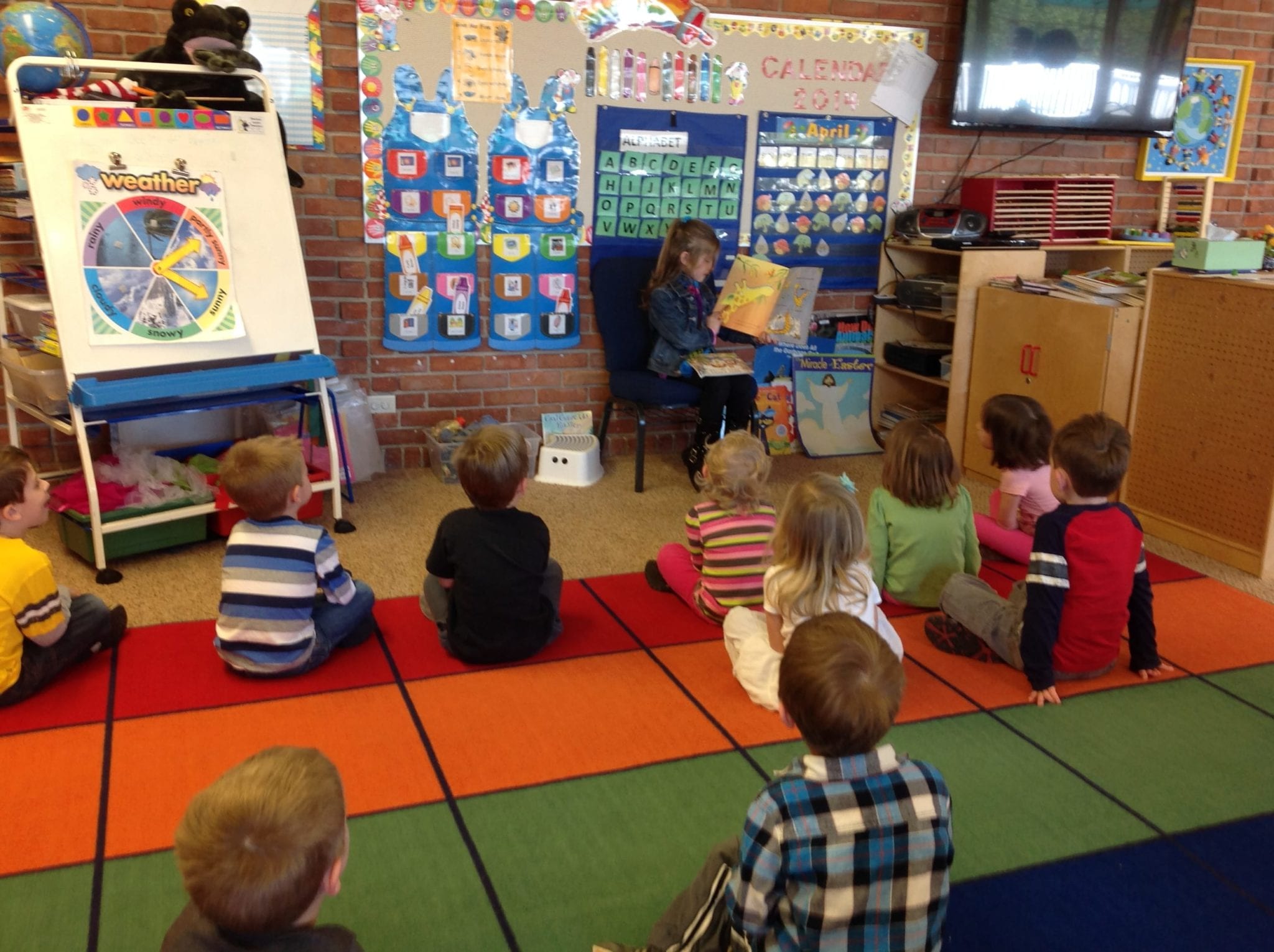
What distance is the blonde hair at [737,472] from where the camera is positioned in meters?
2.83

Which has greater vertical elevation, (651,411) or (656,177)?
(656,177)

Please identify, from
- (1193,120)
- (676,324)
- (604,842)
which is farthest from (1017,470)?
(1193,120)

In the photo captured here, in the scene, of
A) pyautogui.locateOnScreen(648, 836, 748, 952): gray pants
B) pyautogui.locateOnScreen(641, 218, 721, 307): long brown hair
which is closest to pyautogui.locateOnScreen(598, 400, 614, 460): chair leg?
pyautogui.locateOnScreen(641, 218, 721, 307): long brown hair

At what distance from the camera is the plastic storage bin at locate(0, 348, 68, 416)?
330cm

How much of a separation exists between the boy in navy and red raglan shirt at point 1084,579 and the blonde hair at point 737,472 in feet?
2.29

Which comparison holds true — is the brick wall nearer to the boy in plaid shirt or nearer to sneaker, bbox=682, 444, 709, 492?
sneaker, bbox=682, 444, 709, 492

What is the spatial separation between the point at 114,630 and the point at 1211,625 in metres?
2.96

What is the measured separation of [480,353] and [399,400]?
37 centimetres

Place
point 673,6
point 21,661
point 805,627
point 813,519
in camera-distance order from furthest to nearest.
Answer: point 673,6 → point 21,661 → point 813,519 → point 805,627

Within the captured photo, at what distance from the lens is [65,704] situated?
250 centimetres

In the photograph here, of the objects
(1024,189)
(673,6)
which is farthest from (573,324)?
(1024,189)

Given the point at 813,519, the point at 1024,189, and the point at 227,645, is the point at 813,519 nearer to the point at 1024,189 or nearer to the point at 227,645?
the point at 227,645

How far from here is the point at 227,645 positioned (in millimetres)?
2590

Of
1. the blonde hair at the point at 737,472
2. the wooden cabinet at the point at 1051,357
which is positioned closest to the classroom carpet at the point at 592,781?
the blonde hair at the point at 737,472
